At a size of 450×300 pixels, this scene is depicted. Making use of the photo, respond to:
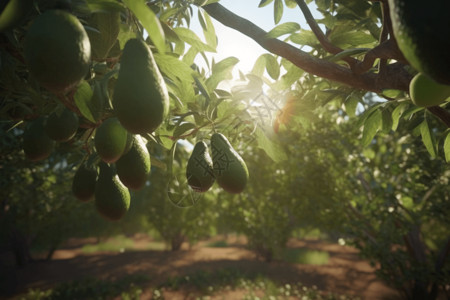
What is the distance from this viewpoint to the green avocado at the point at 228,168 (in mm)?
1105

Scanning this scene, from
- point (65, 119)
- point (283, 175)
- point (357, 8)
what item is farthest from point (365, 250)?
point (65, 119)

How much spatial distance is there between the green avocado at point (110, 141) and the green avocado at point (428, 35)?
83 centimetres

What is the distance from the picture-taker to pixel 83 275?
11.5m

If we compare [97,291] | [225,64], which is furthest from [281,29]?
[97,291]

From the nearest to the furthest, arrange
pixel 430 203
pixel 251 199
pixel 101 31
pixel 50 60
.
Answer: pixel 50 60, pixel 101 31, pixel 430 203, pixel 251 199

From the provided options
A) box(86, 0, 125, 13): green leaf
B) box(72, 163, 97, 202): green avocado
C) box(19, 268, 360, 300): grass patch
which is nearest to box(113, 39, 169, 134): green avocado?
box(86, 0, 125, 13): green leaf

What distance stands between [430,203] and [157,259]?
12447 mm

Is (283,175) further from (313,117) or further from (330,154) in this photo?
(313,117)

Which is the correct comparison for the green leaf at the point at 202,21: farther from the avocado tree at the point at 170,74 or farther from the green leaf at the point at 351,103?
the green leaf at the point at 351,103

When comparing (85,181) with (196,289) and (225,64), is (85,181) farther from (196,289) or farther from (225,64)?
(196,289)

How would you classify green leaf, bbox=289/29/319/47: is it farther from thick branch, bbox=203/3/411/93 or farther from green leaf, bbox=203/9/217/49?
green leaf, bbox=203/9/217/49

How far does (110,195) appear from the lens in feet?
3.81

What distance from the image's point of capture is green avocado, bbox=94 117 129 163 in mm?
921

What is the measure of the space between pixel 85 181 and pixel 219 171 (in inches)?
25.8
